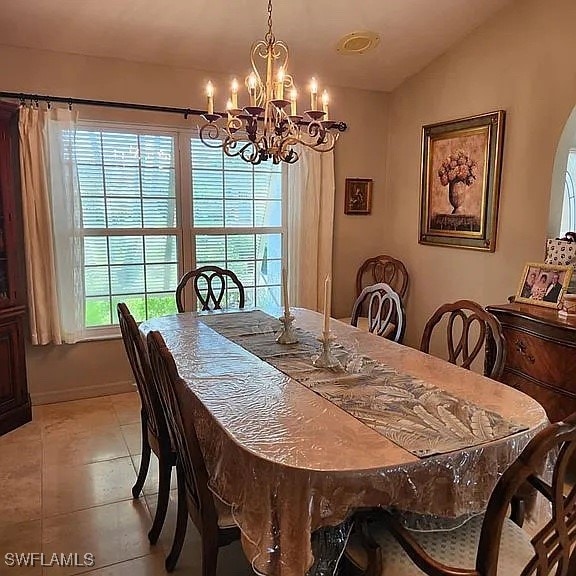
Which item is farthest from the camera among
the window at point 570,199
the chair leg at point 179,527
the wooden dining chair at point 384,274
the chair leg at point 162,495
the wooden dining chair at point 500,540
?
the wooden dining chair at point 384,274

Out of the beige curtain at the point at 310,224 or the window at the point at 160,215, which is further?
the beige curtain at the point at 310,224

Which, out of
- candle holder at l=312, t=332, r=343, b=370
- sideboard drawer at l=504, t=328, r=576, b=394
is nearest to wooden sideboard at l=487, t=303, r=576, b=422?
sideboard drawer at l=504, t=328, r=576, b=394

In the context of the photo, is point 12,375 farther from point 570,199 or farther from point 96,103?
point 570,199

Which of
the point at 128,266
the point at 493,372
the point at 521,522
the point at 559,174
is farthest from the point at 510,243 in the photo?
the point at 128,266

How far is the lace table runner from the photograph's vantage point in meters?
1.49

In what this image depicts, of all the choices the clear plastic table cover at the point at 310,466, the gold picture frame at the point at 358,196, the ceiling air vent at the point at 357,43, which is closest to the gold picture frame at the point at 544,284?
the clear plastic table cover at the point at 310,466

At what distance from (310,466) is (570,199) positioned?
10.7 feet

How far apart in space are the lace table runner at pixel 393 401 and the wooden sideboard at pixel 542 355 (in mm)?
1066

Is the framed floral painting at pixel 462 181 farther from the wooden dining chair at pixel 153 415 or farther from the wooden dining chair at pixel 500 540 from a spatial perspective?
the wooden dining chair at pixel 153 415

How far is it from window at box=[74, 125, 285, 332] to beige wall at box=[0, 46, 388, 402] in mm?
227

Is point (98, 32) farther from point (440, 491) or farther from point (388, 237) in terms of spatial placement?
point (440, 491)

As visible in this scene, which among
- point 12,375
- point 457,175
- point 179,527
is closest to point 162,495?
point 179,527

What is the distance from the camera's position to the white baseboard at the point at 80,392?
3724 millimetres

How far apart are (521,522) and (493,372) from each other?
562 millimetres
